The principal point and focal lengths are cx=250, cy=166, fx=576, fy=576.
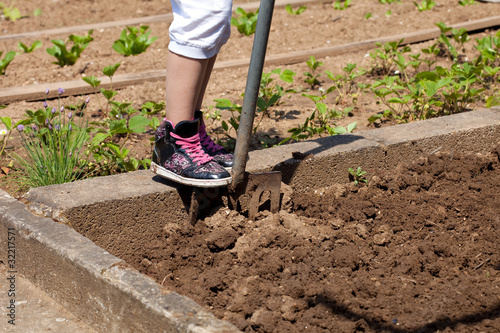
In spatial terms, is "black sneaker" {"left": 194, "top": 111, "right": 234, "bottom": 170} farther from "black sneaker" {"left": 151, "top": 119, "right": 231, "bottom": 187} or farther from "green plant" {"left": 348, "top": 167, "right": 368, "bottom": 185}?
"green plant" {"left": 348, "top": 167, "right": 368, "bottom": 185}

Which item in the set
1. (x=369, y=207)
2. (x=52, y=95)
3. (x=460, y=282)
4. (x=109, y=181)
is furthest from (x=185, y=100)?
(x=52, y=95)

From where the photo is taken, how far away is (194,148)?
98.7 inches

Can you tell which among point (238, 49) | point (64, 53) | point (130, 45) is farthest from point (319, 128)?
point (64, 53)

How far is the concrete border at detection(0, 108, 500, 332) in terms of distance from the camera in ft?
5.77

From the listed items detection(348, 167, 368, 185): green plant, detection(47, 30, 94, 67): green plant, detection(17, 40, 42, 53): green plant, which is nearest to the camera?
detection(348, 167, 368, 185): green plant

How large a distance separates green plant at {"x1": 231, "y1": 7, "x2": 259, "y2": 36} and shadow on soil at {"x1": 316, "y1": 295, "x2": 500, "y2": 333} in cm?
404

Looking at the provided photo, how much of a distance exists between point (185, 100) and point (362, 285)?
1.03 metres

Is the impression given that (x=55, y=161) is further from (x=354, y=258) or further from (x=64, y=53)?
(x=64, y=53)

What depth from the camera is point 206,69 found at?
2543 millimetres

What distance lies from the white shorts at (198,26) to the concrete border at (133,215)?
58 centimetres

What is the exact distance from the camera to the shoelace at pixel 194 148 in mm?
2465

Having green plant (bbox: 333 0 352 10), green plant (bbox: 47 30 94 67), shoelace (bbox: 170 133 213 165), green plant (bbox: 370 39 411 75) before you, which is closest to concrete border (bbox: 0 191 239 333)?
shoelace (bbox: 170 133 213 165)

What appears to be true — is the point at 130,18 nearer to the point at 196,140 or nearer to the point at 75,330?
the point at 196,140

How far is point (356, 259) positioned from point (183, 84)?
0.99 m
